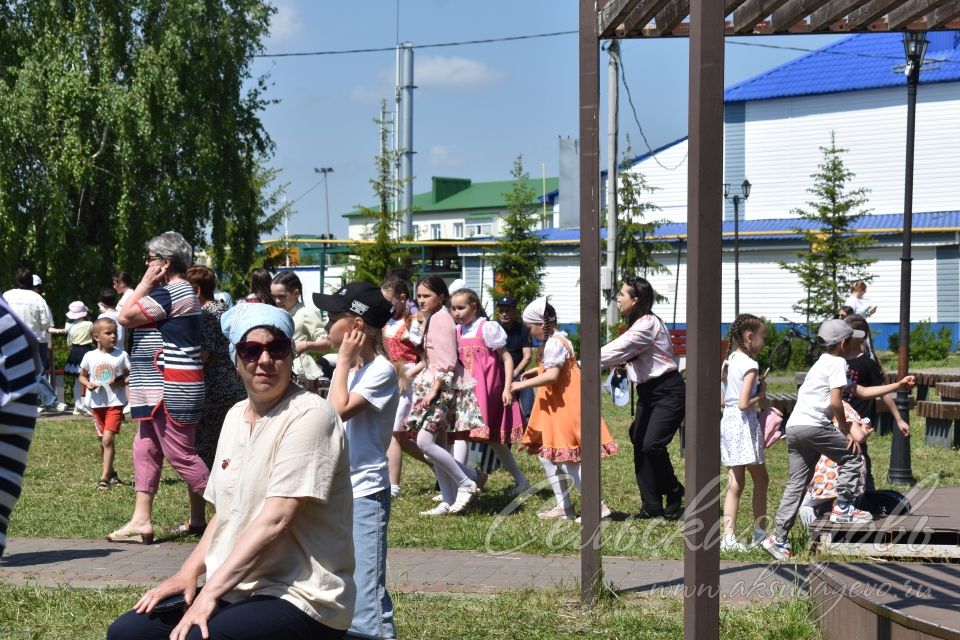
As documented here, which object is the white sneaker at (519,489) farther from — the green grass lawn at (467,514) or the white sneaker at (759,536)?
the white sneaker at (759,536)

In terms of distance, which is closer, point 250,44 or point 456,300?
point 456,300

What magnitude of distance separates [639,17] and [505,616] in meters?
3.14

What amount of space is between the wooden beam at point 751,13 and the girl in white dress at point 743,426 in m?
2.80

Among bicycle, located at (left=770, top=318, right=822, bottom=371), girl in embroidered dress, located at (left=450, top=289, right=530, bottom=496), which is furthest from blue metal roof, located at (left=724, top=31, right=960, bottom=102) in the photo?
girl in embroidered dress, located at (left=450, top=289, right=530, bottom=496)

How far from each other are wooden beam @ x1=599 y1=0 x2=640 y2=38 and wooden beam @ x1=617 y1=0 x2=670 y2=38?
0.04 metres

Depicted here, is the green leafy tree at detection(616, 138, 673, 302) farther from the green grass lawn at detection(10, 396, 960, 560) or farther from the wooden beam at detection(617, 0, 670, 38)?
the wooden beam at detection(617, 0, 670, 38)

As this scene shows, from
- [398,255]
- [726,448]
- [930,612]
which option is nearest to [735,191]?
[398,255]

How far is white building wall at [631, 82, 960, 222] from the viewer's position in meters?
49.2

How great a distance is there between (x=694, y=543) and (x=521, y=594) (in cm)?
259

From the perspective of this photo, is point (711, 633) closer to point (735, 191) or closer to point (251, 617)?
point (251, 617)

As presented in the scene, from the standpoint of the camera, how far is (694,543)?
4324 mm

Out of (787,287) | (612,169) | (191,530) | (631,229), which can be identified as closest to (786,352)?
(612,169)

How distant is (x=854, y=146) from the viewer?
5062 centimetres

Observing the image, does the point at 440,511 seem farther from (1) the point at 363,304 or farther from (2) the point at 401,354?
(1) the point at 363,304
